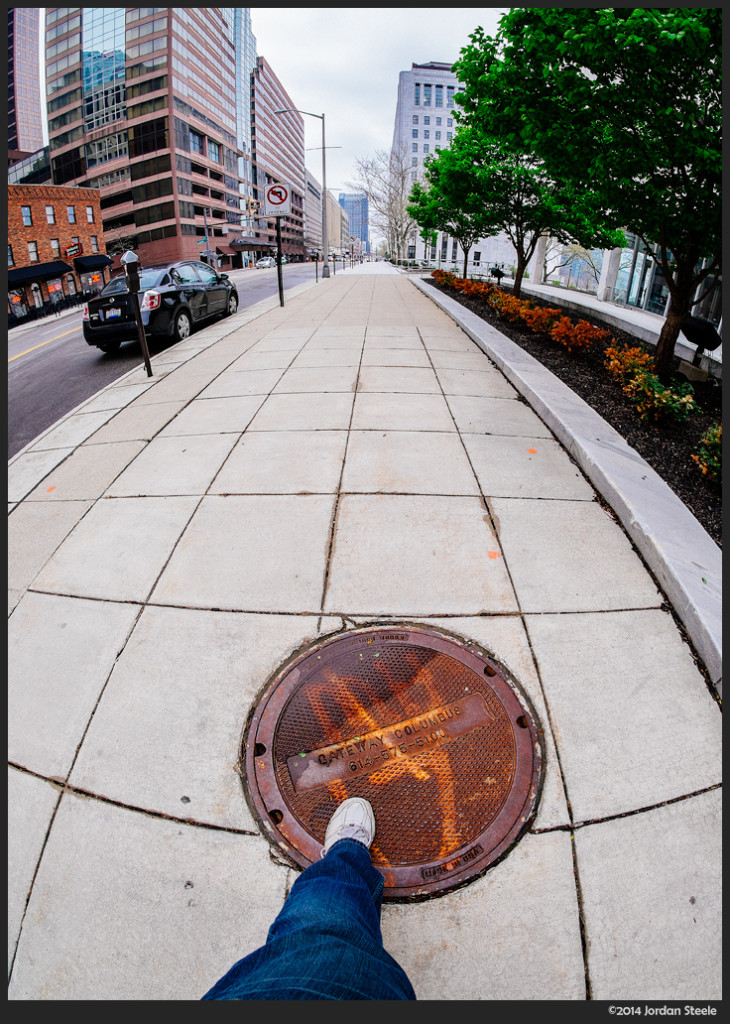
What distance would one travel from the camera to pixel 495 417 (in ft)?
18.1

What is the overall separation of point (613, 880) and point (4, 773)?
2685 mm

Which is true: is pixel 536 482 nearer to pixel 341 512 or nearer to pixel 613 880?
pixel 341 512

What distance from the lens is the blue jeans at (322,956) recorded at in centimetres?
128

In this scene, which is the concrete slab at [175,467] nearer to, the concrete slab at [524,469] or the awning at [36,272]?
the concrete slab at [524,469]

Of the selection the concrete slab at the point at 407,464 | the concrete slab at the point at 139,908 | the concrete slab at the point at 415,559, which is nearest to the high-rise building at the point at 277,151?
the concrete slab at the point at 407,464

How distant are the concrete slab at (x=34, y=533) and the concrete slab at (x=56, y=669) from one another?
37 cm

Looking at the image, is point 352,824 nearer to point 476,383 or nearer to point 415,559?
point 415,559

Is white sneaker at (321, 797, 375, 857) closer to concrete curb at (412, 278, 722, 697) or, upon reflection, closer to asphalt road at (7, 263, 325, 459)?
concrete curb at (412, 278, 722, 697)

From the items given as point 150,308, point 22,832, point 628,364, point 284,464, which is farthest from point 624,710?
point 150,308

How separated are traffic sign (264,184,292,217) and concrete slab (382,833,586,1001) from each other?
47.8ft

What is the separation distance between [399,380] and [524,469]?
2.78 metres

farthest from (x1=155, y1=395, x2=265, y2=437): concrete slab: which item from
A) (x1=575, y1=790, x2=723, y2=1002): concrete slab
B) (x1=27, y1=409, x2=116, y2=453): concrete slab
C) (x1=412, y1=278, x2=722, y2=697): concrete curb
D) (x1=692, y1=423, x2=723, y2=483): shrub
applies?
(x1=575, y1=790, x2=723, y2=1002): concrete slab

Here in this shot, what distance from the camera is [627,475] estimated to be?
13.2 feet

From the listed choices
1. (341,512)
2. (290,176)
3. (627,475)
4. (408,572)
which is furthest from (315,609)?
(290,176)
